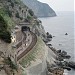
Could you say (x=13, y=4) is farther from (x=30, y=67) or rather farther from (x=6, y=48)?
(x=6, y=48)

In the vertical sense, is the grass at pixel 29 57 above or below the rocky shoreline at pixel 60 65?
above

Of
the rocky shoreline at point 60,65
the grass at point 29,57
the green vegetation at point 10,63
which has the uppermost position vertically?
the green vegetation at point 10,63

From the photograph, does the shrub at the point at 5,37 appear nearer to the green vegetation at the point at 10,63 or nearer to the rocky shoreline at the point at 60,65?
the green vegetation at the point at 10,63

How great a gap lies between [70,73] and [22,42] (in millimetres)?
14485

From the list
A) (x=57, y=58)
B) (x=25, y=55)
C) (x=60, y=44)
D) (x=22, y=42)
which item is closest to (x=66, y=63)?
(x=57, y=58)

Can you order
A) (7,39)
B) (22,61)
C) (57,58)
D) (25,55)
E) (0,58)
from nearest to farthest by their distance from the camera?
1. (0,58)
2. (7,39)
3. (22,61)
4. (25,55)
5. (57,58)

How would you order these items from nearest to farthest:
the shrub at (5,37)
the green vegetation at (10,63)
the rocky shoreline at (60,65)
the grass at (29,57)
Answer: the green vegetation at (10,63)
the shrub at (5,37)
the grass at (29,57)
the rocky shoreline at (60,65)

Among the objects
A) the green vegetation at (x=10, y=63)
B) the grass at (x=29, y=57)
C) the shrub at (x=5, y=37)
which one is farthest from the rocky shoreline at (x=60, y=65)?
the green vegetation at (x=10, y=63)

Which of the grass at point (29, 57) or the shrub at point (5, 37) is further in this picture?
the grass at point (29, 57)

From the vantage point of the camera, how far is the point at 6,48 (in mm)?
40594

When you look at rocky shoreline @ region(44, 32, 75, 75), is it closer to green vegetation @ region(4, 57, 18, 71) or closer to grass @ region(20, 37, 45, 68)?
grass @ region(20, 37, 45, 68)

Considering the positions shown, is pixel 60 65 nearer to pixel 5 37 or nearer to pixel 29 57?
pixel 29 57

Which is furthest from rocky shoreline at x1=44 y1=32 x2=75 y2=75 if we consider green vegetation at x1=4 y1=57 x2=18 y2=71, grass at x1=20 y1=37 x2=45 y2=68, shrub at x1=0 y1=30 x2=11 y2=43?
green vegetation at x1=4 y1=57 x2=18 y2=71

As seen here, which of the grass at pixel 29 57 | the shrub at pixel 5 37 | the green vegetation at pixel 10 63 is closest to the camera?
the green vegetation at pixel 10 63
